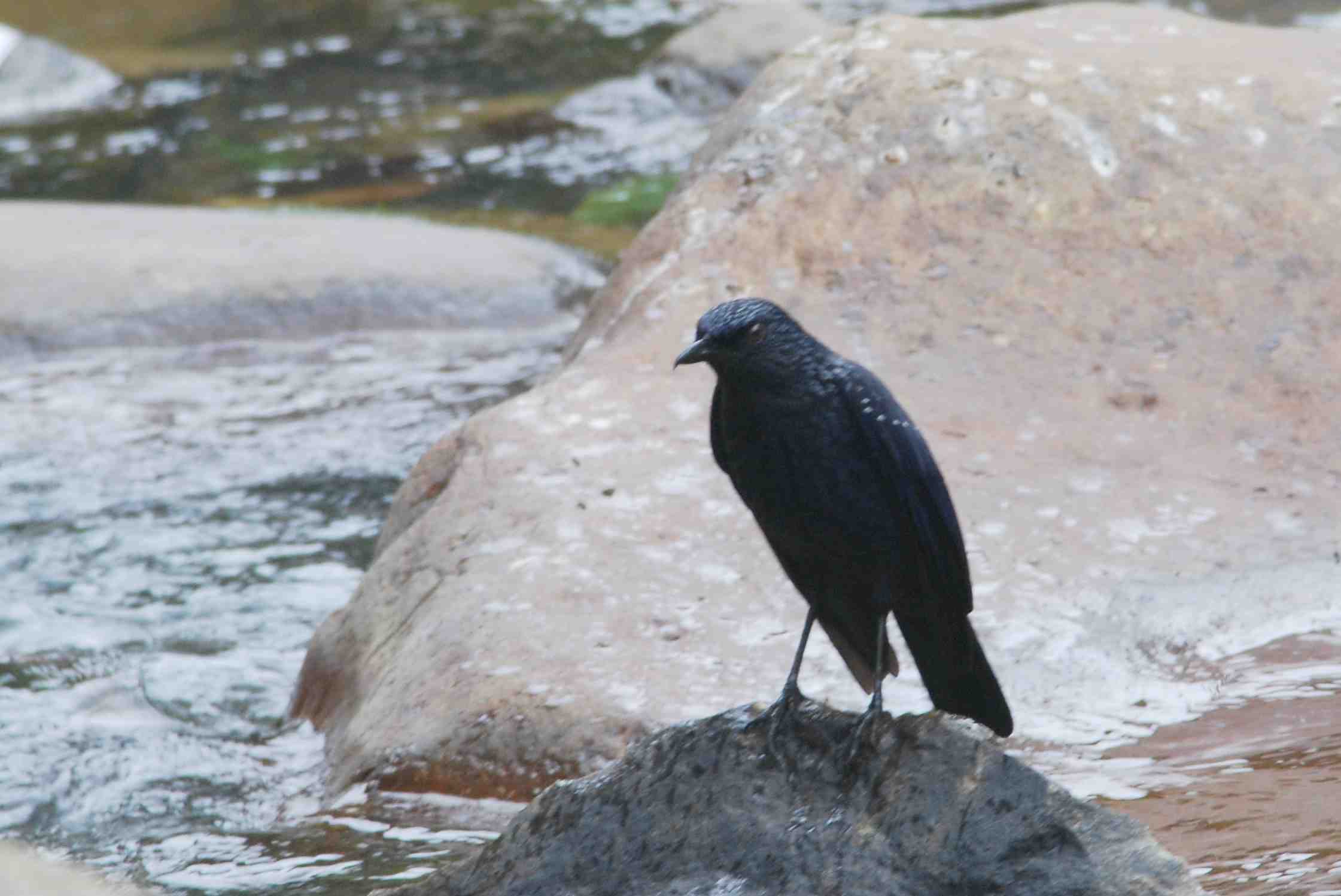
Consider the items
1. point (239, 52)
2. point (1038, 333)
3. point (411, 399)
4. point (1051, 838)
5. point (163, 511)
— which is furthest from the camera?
point (239, 52)

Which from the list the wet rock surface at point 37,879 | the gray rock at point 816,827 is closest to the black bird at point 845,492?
the gray rock at point 816,827

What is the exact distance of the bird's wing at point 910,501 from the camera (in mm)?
3066

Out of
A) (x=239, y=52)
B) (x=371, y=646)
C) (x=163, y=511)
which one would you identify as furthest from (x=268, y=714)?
(x=239, y=52)

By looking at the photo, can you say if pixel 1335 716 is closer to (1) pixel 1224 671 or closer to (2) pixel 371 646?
(1) pixel 1224 671

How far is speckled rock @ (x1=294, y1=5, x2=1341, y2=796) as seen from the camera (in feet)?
13.9

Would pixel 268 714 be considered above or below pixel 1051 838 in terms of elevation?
below

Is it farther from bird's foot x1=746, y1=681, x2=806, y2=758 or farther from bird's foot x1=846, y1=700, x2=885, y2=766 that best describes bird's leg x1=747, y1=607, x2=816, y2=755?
bird's foot x1=846, y1=700, x2=885, y2=766

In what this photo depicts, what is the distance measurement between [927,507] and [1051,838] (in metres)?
0.61

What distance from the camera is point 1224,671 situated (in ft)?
13.9

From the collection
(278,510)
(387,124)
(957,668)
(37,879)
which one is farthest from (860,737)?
(387,124)

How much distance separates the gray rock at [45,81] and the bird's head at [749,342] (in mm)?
13017

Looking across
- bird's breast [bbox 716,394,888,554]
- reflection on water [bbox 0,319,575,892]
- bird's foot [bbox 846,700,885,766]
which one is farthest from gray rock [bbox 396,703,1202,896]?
reflection on water [bbox 0,319,575,892]

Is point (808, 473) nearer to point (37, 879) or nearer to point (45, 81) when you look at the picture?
point (37, 879)

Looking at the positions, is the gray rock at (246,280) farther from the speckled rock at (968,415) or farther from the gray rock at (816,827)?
the gray rock at (816,827)
